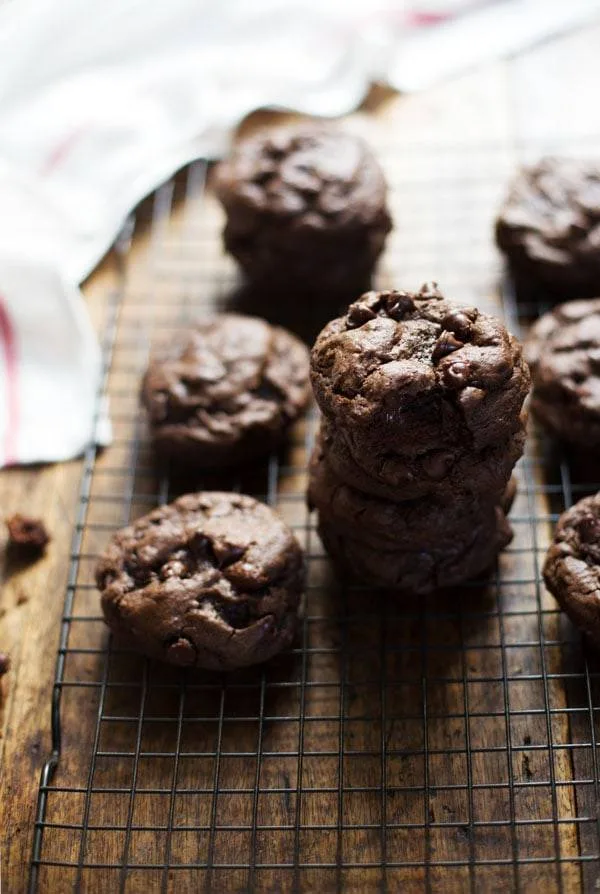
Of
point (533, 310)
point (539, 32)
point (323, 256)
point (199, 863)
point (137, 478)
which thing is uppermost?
point (539, 32)

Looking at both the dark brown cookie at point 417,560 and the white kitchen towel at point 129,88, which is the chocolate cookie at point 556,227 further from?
the dark brown cookie at point 417,560

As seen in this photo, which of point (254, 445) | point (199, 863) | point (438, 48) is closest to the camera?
point (199, 863)

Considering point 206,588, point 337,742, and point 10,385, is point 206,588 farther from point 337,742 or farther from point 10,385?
point 10,385

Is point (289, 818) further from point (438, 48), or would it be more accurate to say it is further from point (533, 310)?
point (438, 48)

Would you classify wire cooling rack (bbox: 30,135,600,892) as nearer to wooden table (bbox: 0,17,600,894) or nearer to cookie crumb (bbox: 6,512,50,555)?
wooden table (bbox: 0,17,600,894)

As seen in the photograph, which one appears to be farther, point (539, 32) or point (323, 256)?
point (539, 32)

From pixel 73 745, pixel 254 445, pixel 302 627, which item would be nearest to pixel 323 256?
pixel 254 445
